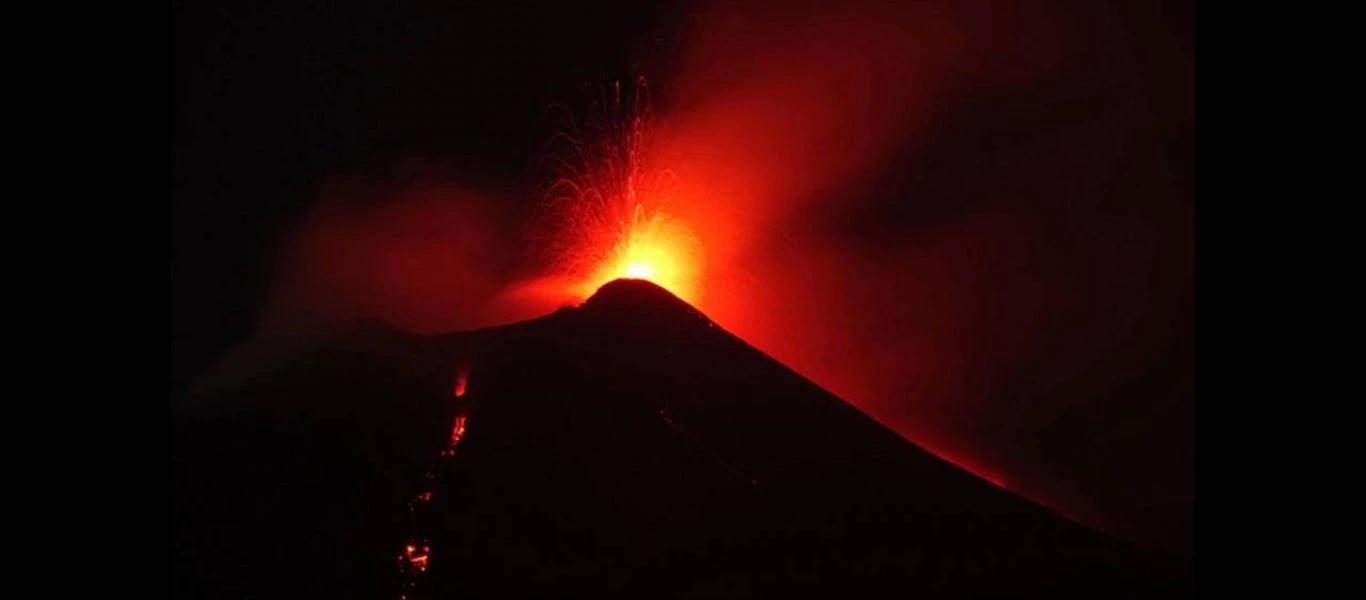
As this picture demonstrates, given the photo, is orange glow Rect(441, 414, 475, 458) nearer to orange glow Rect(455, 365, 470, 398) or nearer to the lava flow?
orange glow Rect(455, 365, 470, 398)

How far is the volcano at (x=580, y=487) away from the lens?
10.9 m

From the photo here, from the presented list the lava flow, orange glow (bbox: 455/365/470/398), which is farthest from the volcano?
the lava flow

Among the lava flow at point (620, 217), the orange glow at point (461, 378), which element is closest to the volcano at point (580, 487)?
the orange glow at point (461, 378)

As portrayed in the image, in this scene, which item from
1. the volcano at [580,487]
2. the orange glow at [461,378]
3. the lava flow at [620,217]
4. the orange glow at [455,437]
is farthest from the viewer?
the lava flow at [620,217]

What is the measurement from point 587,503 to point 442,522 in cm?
144

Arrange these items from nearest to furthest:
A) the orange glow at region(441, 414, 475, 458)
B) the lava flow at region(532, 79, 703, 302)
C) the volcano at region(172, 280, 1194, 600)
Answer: the volcano at region(172, 280, 1194, 600), the orange glow at region(441, 414, 475, 458), the lava flow at region(532, 79, 703, 302)

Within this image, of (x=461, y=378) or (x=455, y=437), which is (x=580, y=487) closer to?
(x=455, y=437)

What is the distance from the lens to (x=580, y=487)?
1209cm

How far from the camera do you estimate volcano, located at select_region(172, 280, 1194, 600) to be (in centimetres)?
1091

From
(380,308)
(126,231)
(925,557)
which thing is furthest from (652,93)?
(126,231)

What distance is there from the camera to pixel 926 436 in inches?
1001

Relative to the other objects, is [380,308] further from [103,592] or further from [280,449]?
[103,592]

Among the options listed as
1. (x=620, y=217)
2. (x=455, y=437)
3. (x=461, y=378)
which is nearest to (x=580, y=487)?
(x=455, y=437)

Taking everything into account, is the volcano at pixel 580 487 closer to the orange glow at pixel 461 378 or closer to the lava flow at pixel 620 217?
the orange glow at pixel 461 378
